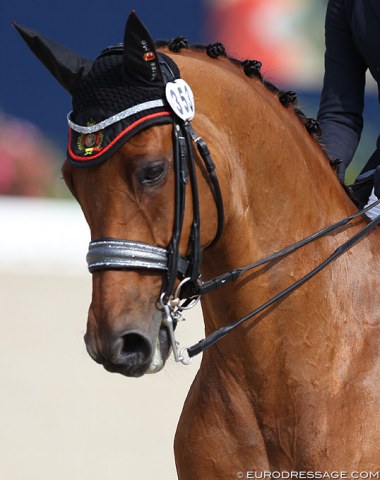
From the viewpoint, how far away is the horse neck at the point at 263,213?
2510 mm

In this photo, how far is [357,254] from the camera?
2727 millimetres

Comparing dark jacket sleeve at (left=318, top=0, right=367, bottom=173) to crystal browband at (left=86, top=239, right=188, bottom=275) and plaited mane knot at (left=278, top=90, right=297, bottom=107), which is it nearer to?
plaited mane knot at (left=278, top=90, right=297, bottom=107)

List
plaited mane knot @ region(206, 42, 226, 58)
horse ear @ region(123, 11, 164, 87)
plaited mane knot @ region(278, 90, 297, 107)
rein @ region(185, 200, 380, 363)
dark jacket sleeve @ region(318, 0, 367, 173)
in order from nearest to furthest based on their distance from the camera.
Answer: horse ear @ region(123, 11, 164, 87)
rein @ region(185, 200, 380, 363)
plaited mane knot @ region(206, 42, 226, 58)
plaited mane knot @ region(278, 90, 297, 107)
dark jacket sleeve @ region(318, 0, 367, 173)

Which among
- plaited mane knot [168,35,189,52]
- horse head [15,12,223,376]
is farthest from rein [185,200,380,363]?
plaited mane knot [168,35,189,52]

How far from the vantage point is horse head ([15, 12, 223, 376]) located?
227 cm

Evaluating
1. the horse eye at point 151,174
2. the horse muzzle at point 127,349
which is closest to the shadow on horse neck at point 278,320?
the horse eye at point 151,174

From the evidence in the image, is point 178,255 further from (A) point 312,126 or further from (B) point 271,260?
(A) point 312,126

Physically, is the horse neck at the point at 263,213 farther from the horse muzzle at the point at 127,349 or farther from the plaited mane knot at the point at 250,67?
the horse muzzle at the point at 127,349

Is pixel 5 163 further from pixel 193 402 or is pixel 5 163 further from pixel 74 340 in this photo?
pixel 193 402

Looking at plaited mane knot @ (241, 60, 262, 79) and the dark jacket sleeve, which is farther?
the dark jacket sleeve

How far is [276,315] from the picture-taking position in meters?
2.61

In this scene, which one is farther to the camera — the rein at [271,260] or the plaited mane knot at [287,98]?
the plaited mane knot at [287,98]

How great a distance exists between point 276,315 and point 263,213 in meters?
0.28

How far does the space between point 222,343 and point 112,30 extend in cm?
521
